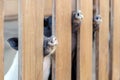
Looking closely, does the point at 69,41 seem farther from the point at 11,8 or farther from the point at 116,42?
the point at 116,42

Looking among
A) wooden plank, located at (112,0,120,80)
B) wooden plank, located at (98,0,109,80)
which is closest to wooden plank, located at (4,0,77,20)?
wooden plank, located at (98,0,109,80)

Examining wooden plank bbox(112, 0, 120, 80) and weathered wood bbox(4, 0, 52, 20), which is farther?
wooden plank bbox(112, 0, 120, 80)

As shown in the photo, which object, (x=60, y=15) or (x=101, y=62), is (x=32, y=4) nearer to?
(x=60, y=15)

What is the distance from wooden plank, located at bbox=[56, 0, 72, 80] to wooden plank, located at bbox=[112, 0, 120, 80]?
1.29 ft

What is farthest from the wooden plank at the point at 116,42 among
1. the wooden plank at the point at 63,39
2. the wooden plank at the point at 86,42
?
the wooden plank at the point at 63,39

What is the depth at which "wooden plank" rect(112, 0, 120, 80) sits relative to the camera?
51.9 inches

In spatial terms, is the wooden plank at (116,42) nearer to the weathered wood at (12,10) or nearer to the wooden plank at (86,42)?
the wooden plank at (86,42)

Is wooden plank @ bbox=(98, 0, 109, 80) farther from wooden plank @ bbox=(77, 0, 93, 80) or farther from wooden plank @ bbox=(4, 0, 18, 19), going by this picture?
wooden plank @ bbox=(4, 0, 18, 19)

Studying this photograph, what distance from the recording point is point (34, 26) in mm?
838

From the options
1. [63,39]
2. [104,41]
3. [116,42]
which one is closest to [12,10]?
[63,39]

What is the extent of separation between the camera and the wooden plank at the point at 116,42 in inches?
51.9

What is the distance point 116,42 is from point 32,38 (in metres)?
0.64

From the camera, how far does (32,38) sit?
83 cm

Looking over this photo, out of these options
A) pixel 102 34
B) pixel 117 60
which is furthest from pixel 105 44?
pixel 117 60
